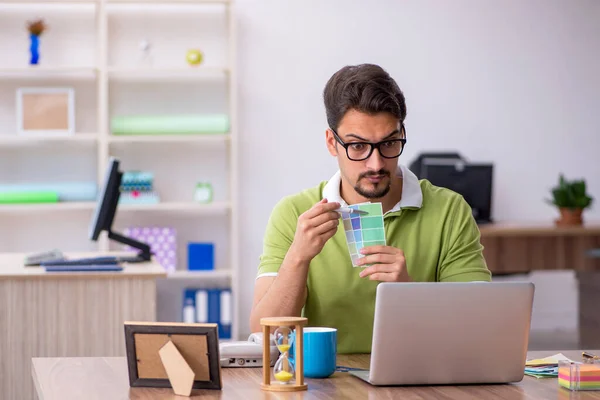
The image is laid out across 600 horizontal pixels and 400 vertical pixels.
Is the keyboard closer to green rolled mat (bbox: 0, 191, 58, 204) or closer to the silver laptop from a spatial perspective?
the silver laptop

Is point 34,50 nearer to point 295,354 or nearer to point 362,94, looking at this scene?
point 362,94

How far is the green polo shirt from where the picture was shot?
2.21 meters

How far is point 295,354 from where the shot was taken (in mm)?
1605

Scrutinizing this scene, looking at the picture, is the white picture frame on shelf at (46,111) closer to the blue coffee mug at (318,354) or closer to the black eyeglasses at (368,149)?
the black eyeglasses at (368,149)

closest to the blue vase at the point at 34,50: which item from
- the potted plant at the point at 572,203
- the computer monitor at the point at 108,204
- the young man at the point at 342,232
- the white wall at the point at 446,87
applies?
the white wall at the point at 446,87

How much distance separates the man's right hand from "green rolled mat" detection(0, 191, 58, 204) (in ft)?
13.6

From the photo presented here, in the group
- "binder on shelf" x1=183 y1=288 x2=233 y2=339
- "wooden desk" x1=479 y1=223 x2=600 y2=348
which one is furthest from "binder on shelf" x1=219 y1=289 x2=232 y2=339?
"wooden desk" x1=479 y1=223 x2=600 y2=348

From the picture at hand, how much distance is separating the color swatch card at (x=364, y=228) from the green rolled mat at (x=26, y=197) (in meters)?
4.33

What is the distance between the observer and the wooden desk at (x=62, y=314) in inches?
134

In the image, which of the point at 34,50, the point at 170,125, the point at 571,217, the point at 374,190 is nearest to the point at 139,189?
the point at 170,125

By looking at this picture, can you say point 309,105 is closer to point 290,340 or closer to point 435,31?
point 435,31

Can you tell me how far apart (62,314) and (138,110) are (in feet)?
9.75

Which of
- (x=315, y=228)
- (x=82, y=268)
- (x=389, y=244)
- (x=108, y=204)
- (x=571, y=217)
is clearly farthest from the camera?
(x=571, y=217)

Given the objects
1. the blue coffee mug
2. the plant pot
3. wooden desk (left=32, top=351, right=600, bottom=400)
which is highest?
the plant pot
